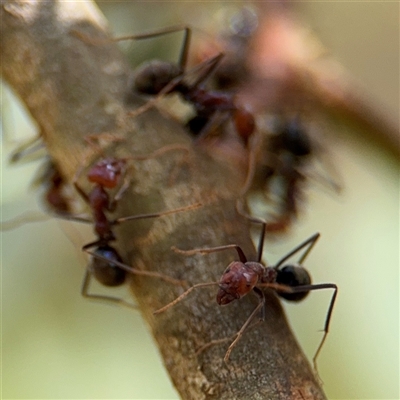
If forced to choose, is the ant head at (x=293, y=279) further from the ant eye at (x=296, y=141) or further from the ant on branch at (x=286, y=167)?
the ant eye at (x=296, y=141)

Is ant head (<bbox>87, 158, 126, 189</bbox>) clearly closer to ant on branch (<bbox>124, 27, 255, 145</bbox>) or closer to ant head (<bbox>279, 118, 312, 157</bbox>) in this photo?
ant on branch (<bbox>124, 27, 255, 145</bbox>)

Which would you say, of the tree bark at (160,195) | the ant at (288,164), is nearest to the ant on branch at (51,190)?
the tree bark at (160,195)

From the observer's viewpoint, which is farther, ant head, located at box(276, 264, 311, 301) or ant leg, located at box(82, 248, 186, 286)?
ant head, located at box(276, 264, 311, 301)

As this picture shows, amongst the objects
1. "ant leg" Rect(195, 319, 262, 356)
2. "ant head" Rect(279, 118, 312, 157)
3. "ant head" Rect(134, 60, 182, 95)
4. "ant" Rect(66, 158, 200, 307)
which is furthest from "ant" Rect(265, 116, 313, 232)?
"ant leg" Rect(195, 319, 262, 356)

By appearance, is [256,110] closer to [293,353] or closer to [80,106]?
[80,106]

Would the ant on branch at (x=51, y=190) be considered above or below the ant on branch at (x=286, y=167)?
below

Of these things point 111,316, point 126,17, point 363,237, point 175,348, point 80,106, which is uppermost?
point 80,106

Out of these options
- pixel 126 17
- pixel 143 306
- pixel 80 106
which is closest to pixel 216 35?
pixel 126 17
